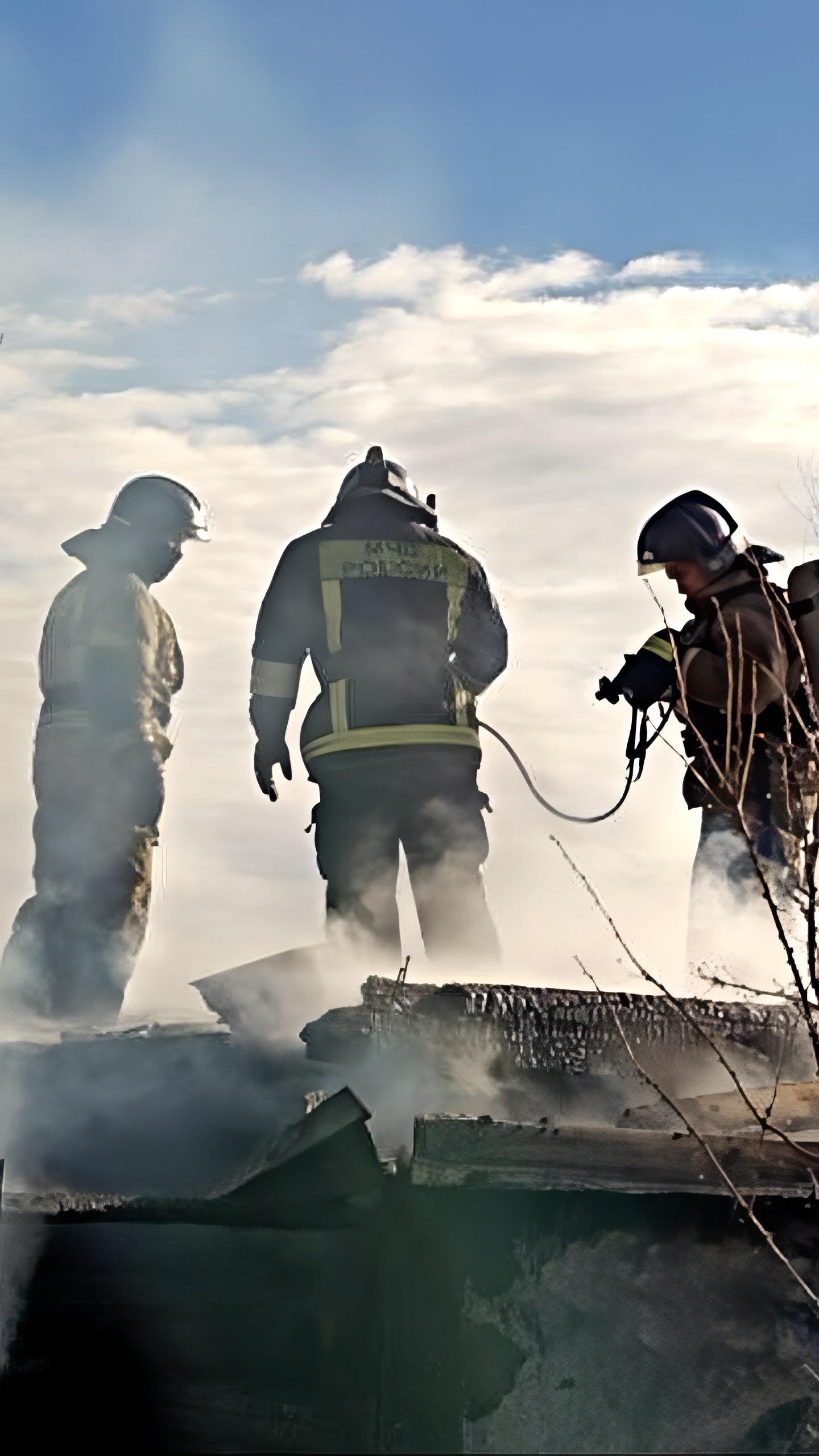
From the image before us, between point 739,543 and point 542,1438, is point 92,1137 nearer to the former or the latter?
point 542,1438

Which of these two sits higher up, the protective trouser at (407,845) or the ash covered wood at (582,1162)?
the protective trouser at (407,845)

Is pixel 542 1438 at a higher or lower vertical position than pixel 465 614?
lower

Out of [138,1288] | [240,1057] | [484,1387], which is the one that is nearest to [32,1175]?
[138,1288]

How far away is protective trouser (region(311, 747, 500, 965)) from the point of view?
7.05 metres

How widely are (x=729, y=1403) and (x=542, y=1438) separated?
0.50m

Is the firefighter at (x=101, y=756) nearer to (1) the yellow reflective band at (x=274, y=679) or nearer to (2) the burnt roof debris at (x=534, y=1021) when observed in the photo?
(1) the yellow reflective band at (x=274, y=679)

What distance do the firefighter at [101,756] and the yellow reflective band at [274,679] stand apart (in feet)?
3.26

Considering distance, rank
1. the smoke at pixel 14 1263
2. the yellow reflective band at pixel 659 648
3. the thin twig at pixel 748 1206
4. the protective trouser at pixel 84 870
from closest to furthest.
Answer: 1. the thin twig at pixel 748 1206
2. the smoke at pixel 14 1263
3. the yellow reflective band at pixel 659 648
4. the protective trouser at pixel 84 870

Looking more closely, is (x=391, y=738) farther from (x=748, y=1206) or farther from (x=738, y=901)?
(x=748, y=1206)

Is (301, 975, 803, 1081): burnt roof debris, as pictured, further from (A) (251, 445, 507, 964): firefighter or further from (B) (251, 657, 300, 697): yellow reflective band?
(B) (251, 657, 300, 697): yellow reflective band

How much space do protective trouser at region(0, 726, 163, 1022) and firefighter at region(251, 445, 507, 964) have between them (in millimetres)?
1164

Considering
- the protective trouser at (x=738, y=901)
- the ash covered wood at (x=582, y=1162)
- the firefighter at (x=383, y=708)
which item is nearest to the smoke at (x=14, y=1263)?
the ash covered wood at (x=582, y=1162)

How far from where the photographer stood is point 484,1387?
441cm

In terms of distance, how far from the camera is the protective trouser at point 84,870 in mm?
8023
